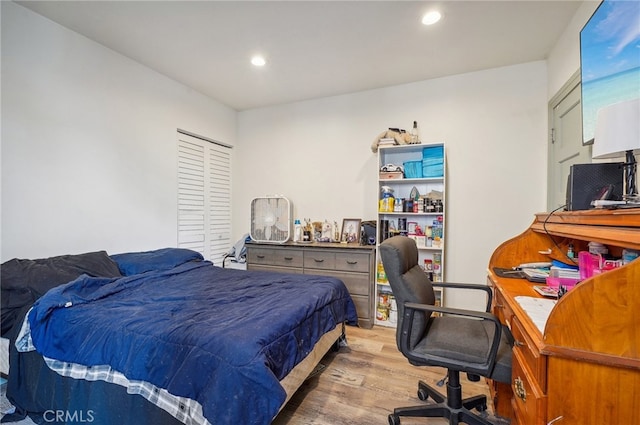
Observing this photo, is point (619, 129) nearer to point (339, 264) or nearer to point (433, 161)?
point (433, 161)

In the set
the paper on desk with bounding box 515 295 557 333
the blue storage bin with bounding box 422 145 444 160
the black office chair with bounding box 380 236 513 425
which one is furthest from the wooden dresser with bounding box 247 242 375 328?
the paper on desk with bounding box 515 295 557 333

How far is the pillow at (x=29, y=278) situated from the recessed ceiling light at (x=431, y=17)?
3.24 m

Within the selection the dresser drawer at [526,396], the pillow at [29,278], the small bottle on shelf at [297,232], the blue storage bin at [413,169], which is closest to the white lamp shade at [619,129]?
the dresser drawer at [526,396]

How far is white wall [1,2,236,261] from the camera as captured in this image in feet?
6.66

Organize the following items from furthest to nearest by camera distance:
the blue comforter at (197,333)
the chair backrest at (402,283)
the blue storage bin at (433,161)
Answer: the blue storage bin at (433,161) < the chair backrest at (402,283) < the blue comforter at (197,333)

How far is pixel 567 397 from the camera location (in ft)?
2.82

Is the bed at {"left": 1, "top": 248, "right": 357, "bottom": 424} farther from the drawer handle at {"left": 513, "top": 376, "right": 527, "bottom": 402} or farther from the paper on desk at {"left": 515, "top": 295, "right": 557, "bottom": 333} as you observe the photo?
the paper on desk at {"left": 515, "top": 295, "right": 557, "bottom": 333}

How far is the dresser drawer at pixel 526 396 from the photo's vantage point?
884mm

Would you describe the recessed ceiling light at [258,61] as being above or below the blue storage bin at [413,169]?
above

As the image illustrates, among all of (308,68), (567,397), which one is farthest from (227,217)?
(567,397)

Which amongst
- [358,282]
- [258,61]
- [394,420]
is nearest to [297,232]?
[358,282]

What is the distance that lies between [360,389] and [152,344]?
138 centimetres

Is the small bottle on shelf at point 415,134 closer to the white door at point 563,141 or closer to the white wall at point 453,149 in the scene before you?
the white wall at point 453,149

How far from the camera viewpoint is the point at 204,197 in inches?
145
